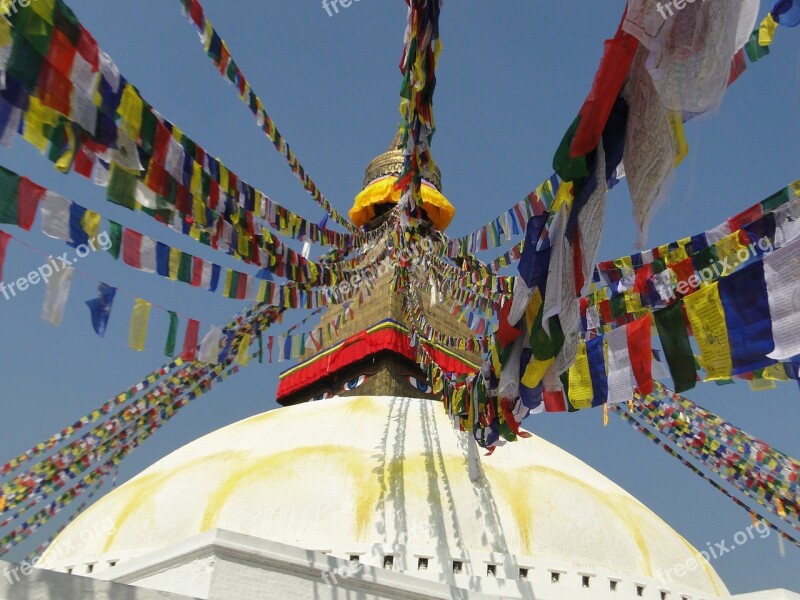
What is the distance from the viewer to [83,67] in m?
3.35

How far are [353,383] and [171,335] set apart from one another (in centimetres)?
715

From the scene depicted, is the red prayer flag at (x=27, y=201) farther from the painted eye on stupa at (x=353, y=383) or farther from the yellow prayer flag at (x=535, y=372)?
the painted eye on stupa at (x=353, y=383)

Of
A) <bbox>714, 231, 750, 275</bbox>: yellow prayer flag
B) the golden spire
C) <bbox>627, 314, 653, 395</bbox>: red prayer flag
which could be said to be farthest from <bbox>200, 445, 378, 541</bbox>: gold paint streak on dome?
the golden spire

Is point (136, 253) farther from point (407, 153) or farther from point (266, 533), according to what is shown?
point (266, 533)

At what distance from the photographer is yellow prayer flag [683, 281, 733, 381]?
134 inches

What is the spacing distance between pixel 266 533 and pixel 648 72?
5.78 m

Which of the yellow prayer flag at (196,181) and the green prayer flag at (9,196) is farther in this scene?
the yellow prayer flag at (196,181)

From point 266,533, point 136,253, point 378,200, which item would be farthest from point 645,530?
point 378,200

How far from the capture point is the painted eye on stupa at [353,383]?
1227 cm

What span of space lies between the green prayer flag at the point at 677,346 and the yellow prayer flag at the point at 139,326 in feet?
11.8

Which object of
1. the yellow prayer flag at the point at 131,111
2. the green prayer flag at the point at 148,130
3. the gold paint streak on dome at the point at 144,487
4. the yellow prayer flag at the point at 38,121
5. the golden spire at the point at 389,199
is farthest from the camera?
the golden spire at the point at 389,199

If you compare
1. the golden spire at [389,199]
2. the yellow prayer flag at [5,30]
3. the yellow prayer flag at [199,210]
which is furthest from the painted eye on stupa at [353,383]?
the yellow prayer flag at [5,30]

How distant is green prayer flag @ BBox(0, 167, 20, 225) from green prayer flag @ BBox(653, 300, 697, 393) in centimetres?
344
